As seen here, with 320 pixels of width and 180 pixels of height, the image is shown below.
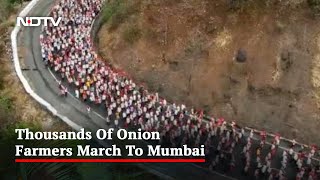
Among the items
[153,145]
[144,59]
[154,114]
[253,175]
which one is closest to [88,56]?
[144,59]

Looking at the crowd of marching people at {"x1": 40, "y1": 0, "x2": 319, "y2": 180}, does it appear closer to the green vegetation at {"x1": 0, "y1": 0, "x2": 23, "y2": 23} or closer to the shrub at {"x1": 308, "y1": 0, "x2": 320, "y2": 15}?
the green vegetation at {"x1": 0, "y1": 0, "x2": 23, "y2": 23}

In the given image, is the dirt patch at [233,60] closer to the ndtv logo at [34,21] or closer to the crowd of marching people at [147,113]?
the crowd of marching people at [147,113]

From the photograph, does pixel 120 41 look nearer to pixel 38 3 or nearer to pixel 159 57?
pixel 159 57

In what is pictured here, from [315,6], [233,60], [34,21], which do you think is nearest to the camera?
[315,6]

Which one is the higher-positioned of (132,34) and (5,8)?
(5,8)

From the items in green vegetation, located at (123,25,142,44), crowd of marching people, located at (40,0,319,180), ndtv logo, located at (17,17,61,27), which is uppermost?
ndtv logo, located at (17,17,61,27)

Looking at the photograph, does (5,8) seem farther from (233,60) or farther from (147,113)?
(233,60)

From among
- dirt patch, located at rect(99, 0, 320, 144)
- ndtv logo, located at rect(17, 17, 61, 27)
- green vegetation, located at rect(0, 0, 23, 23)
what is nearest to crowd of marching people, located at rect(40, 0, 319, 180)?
ndtv logo, located at rect(17, 17, 61, 27)

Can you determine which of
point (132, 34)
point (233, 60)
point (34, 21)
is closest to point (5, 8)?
point (34, 21)
